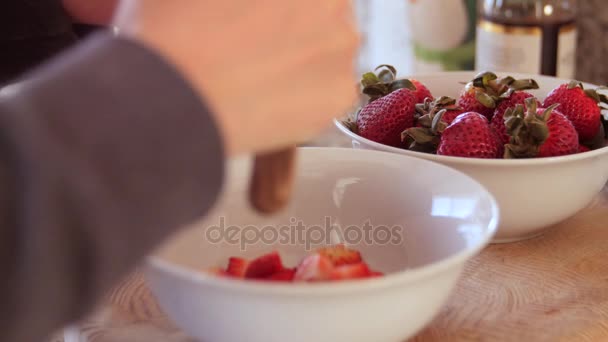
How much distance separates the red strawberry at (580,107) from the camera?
2.46ft

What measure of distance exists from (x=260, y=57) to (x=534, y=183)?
37 centimetres

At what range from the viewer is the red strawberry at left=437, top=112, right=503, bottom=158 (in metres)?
0.68

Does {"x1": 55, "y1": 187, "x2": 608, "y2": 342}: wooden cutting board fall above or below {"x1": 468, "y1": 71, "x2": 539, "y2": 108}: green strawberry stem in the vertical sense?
below

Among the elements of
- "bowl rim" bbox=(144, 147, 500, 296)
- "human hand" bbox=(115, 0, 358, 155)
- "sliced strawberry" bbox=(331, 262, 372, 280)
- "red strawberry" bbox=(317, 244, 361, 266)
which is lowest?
"red strawberry" bbox=(317, 244, 361, 266)

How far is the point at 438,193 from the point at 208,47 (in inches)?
11.5

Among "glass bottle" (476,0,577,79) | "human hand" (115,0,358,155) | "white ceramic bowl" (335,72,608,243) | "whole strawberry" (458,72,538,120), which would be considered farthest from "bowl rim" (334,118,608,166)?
"glass bottle" (476,0,577,79)

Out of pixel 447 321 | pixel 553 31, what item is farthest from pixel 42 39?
pixel 553 31

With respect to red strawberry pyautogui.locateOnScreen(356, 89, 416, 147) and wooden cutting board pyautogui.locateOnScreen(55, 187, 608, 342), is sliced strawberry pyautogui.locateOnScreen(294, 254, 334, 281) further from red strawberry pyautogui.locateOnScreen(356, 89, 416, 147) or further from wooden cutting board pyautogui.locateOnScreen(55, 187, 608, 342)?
red strawberry pyautogui.locateOnScreen(356, 89, 416, 147)

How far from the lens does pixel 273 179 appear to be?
440mm

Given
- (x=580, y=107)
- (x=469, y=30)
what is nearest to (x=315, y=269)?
(x=580, y=107)
